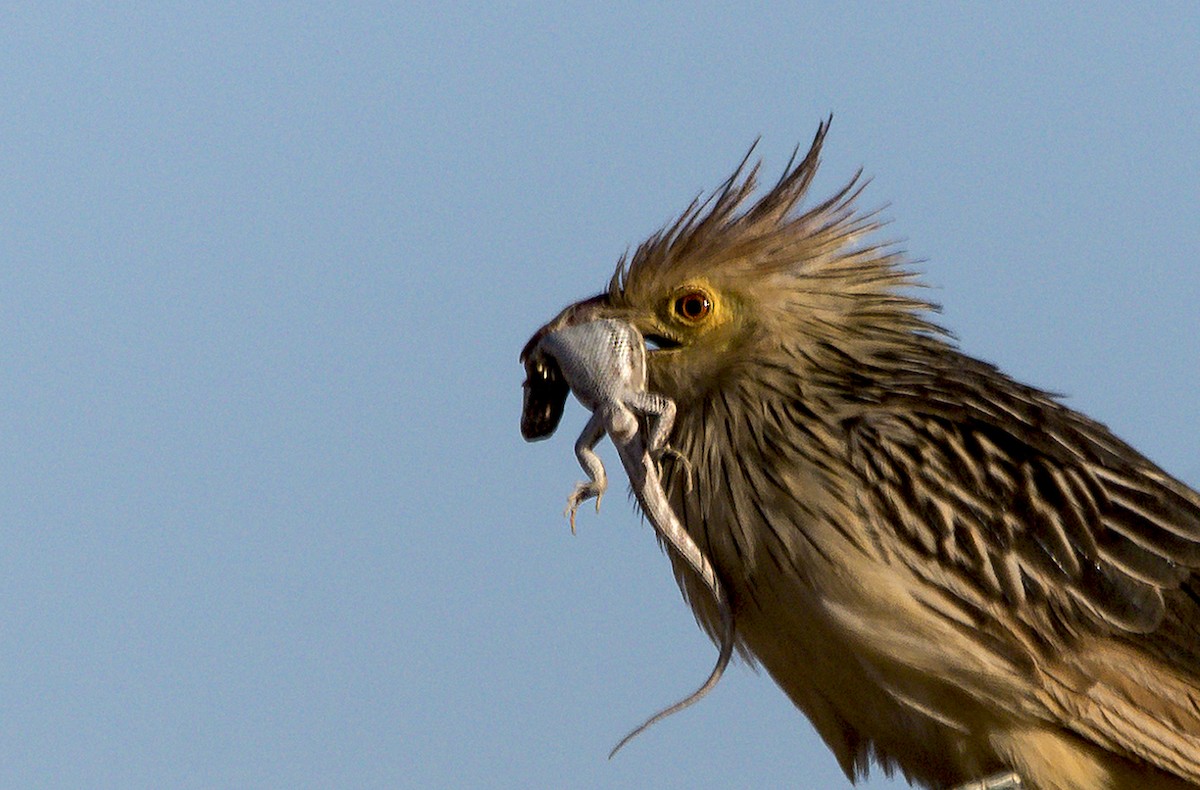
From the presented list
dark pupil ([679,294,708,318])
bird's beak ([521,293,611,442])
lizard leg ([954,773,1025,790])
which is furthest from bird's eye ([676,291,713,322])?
lizard leg ([954,773,1025,790])

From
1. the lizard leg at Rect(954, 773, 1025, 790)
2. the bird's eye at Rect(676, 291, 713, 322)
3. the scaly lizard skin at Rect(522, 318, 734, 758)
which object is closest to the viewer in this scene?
the lizard leg at Rect(954, 773, 1025, 790)

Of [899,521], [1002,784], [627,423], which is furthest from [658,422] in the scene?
[1002,784]

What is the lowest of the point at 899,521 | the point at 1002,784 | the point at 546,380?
the point at 1002,784

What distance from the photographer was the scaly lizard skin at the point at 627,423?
26.9 ft

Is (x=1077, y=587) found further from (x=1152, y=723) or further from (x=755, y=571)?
(x=755, y=571)

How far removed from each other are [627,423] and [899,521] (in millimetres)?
1202

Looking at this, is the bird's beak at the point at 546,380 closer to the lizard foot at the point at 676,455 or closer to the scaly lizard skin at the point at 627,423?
the scaly lizard skin at the point at 627,423

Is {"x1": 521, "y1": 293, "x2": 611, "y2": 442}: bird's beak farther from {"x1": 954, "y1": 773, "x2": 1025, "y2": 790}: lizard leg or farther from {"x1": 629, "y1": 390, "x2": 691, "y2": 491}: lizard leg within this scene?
{"x1": 954, "y1": 773, "x2": 1025, "y2": 790}: lizard leg

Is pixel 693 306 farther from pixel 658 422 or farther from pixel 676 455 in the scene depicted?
pixel 676 455

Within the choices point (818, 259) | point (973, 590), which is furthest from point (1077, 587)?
point (818, 259)

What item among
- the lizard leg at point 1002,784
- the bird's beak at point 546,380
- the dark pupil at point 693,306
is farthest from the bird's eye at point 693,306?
the lizard leg at point 1002,784

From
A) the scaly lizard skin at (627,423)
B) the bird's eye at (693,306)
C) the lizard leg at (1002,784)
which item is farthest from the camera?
the bird's eye at (693,306)

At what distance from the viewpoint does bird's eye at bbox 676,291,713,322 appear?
28.0ft

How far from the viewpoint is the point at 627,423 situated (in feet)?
27.2
